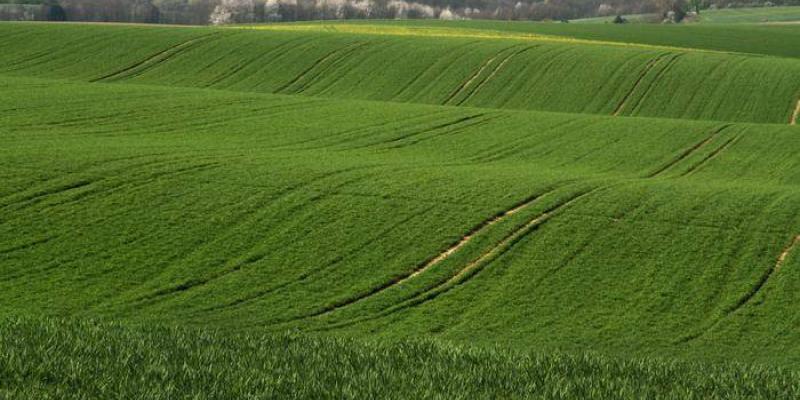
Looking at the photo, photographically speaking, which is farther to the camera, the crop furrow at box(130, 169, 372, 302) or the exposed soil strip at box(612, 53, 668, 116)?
the exposed soil strip at box(612, 53, 668, 116)

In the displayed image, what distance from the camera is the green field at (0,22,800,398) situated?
15.0 m

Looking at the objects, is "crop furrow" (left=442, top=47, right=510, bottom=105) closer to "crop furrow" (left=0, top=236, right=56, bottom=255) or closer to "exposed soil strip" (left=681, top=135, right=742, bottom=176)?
"exposed soil strip" (left=681, top=135, right=742, bottom=176)

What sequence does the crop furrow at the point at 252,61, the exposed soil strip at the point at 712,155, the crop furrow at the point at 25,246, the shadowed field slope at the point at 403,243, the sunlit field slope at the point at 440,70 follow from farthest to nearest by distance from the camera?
the crop furrow at the point at 252,61
the sunlit field slope at the point at 440,70
the exposed soil strip at the point at 712,155
the crop furrow at the point at 25,246
the shadowed field slope at the point at 403,243

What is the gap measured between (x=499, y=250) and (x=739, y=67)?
4615cm

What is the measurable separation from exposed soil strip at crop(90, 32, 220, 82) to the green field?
463 inches

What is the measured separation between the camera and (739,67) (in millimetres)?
70875

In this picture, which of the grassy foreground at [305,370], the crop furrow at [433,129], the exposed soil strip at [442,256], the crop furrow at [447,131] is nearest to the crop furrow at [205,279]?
the exposed soil strip at [442,256]

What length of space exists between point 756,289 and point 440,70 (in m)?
44.1

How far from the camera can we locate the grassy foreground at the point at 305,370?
13.1 meters

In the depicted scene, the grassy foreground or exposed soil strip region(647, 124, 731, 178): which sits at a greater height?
the grassy foreground

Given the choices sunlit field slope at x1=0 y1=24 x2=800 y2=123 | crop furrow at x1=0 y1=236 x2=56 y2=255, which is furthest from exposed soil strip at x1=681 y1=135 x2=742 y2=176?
crop furrow at x1=0 y1=236 x2=56 y2=255

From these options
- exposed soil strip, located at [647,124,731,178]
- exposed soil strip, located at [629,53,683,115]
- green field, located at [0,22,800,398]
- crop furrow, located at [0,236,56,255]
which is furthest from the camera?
exposed soil strip, located at [629,53,683,115]

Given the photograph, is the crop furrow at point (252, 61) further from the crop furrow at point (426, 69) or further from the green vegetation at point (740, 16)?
the green vegetation at point (740, 16)

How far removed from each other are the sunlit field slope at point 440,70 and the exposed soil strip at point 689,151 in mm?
9395
